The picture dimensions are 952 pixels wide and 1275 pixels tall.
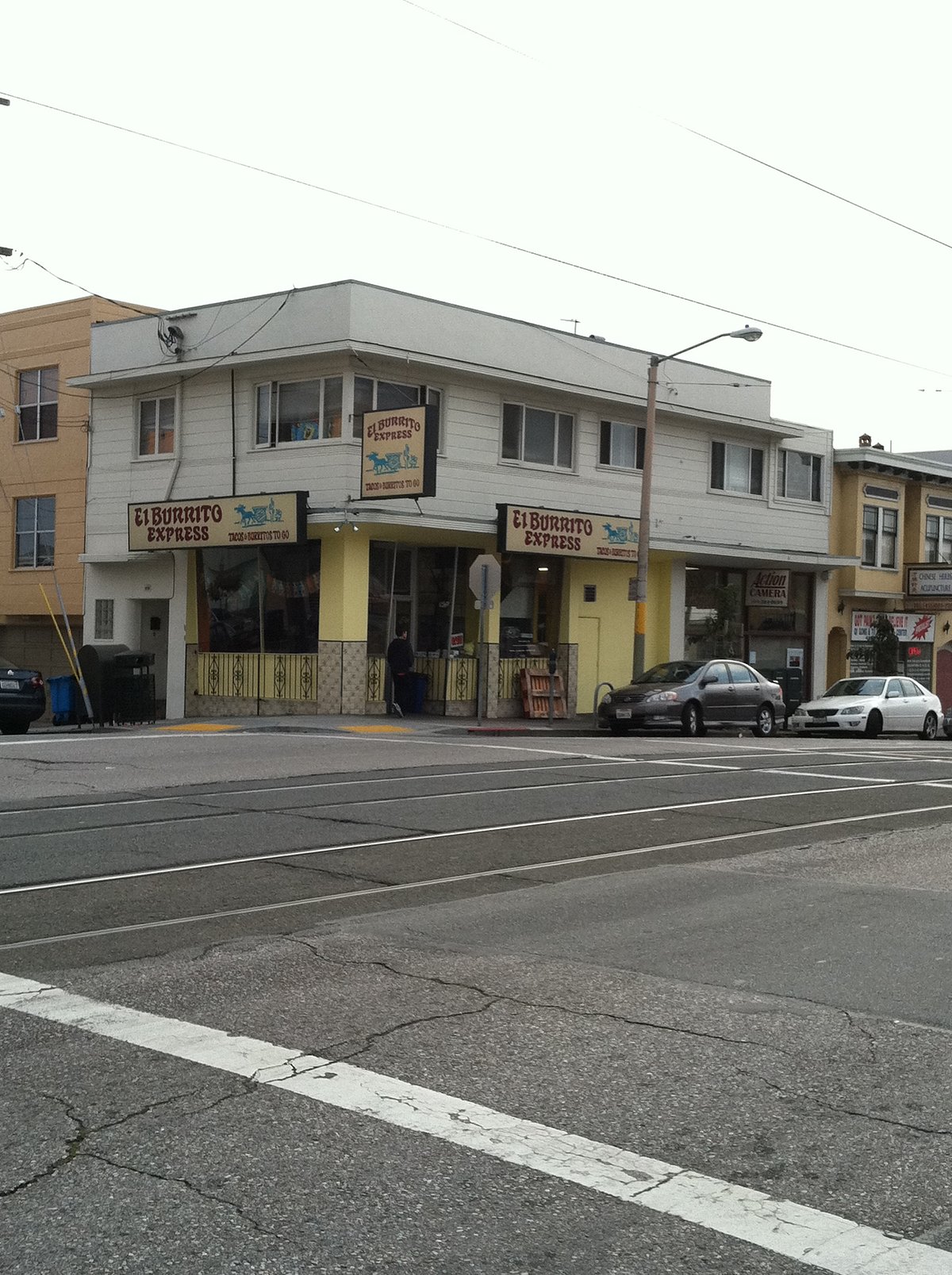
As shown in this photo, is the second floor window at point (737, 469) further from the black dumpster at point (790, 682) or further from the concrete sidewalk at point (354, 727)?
the concrete sidewalk at point (354, 727)

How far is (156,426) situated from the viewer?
29391 millimetres

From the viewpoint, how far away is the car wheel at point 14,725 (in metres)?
24.1

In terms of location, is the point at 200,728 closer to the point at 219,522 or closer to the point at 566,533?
the point at 219,522

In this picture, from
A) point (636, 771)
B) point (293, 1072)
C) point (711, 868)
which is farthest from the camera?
point (636, 771)

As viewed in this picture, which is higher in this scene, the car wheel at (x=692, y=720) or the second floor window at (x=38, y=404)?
the second floor window at (x=38, y=404)

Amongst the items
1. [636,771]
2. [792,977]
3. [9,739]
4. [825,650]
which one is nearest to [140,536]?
[9,739]

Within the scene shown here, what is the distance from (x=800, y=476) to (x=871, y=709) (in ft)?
31.6

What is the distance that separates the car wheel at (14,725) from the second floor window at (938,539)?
1128 inches

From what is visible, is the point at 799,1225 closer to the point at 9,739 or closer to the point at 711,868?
the point at 711,868

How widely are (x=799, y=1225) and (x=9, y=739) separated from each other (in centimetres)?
1742

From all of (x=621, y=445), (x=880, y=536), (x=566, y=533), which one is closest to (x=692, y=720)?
(x=566, y=533)

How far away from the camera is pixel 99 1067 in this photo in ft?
17.2

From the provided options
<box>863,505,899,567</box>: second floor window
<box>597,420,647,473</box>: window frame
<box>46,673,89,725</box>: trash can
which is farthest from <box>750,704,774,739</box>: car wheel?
<box>863,505,899,567</box>: second floor window

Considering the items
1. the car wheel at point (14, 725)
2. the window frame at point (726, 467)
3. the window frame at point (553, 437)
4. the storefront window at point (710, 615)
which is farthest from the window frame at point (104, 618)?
the window frame at point (726, 467)
